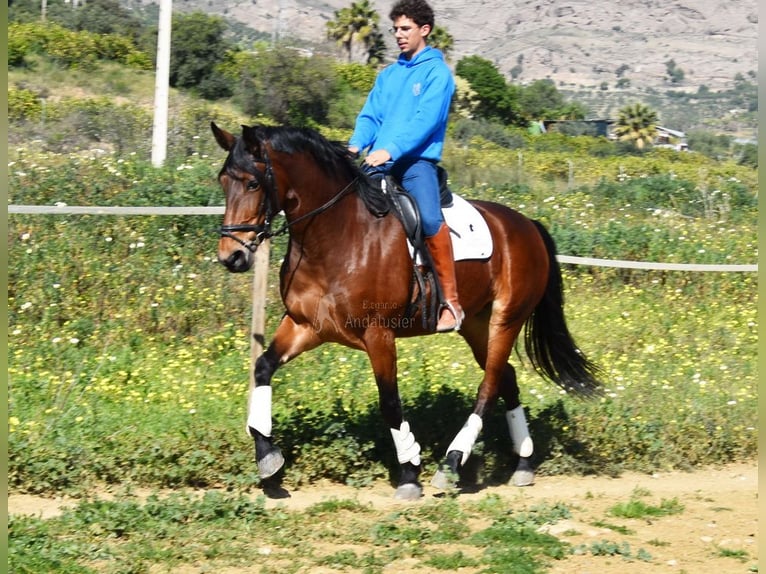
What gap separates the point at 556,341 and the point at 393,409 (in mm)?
1867

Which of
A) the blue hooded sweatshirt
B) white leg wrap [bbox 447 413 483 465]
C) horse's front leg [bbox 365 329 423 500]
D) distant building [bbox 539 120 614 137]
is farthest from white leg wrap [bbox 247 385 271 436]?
distant building [bbox 539 120 614 137]

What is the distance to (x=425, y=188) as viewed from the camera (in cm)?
644

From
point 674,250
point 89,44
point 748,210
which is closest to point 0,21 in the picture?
point 674,250

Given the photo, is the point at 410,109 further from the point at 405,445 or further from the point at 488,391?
the point at 405,445

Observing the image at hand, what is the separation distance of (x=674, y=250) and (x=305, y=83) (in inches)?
1054

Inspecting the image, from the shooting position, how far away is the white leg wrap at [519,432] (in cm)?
723

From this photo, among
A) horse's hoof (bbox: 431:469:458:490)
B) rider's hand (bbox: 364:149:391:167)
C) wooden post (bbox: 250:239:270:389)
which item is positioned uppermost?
rider's hand (bbox: 364:149:391:167)

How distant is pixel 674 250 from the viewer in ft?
42.9

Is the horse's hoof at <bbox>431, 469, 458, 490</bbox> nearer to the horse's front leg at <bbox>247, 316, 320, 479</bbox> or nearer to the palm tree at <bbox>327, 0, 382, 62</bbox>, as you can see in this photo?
the horse's front leg at <bbox>247, 316, 320, 479</bbox>

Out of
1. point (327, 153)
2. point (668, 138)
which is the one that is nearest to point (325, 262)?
point (327, 153)

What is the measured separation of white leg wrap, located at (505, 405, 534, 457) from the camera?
7.23 meters

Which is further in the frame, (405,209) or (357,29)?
(357,29)

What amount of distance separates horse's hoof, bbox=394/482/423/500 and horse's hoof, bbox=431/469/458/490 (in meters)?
0.12

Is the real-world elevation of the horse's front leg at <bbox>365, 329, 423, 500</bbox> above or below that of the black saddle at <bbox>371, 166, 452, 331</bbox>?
below
